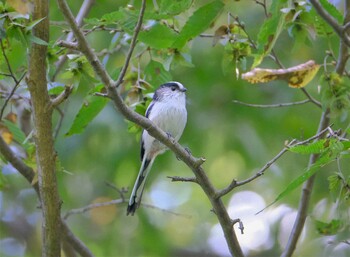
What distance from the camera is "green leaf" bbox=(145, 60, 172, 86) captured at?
13.3 ft

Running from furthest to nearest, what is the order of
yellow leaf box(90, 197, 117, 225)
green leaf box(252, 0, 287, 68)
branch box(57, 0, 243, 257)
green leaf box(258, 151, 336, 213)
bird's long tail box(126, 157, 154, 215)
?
yellow leaf box(90, 197, 117, 225) → bird's long tail box(126, 157, 154, 215) → green leaf box(252, 0, 287, 68) → branch box(57, 0, 243, 257) → green leaf box(258, 151, 336, 213)

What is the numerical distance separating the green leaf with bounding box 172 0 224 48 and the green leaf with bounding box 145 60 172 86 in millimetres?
725

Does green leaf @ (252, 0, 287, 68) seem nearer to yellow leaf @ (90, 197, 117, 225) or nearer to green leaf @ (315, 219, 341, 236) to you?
green leaf @ (315, 219, 341, 236)

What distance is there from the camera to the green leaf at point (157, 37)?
364cm

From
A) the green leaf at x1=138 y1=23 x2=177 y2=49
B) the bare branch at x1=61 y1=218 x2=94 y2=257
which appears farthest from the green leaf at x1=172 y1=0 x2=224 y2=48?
the bare branch at x1=61 y1=218 x2=94 y2=257

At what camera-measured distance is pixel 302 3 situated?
3.39 metres

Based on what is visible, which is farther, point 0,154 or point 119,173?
point 119,173

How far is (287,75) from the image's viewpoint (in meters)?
3.62

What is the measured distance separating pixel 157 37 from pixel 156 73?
0.44m

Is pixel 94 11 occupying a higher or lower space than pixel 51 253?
higher

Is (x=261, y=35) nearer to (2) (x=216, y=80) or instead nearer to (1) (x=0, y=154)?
(1) (x=0, y=154)

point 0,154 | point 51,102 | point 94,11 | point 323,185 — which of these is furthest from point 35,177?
point 323,185

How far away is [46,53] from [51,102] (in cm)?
25

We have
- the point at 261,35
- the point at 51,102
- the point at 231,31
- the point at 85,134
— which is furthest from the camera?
the point at 85,134
